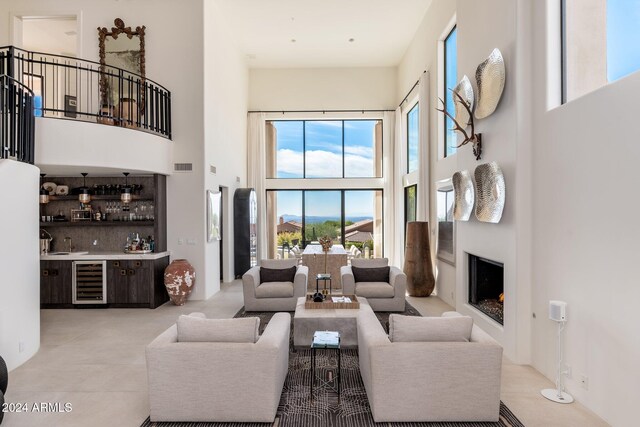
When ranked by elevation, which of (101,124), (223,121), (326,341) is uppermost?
(223,121)

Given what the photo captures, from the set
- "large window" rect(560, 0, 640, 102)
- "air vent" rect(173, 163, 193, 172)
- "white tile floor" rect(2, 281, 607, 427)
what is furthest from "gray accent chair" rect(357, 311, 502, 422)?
"air vent" rect(173, 163, 193, 172)

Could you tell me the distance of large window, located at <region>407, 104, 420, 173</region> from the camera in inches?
386

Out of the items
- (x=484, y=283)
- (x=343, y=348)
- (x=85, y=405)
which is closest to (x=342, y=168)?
(x=484, y=283)

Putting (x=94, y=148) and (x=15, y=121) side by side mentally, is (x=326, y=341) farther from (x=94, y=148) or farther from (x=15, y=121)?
(x=94, y=148)

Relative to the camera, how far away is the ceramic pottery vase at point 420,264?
7.82 m

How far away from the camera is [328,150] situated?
467 inches

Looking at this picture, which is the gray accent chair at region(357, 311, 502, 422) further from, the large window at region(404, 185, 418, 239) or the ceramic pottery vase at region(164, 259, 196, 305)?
the large window at region(404, 185, 418, 239)

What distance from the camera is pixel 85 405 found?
3518 millimetres

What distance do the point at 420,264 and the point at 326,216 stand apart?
4393 mm

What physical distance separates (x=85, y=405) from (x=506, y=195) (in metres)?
4.76

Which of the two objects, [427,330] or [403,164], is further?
[403,164]

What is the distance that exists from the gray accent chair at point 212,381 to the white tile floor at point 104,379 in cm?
41

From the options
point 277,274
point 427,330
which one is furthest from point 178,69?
point 427,330

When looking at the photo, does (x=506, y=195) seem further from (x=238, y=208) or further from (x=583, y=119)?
(x=238, y=208)
